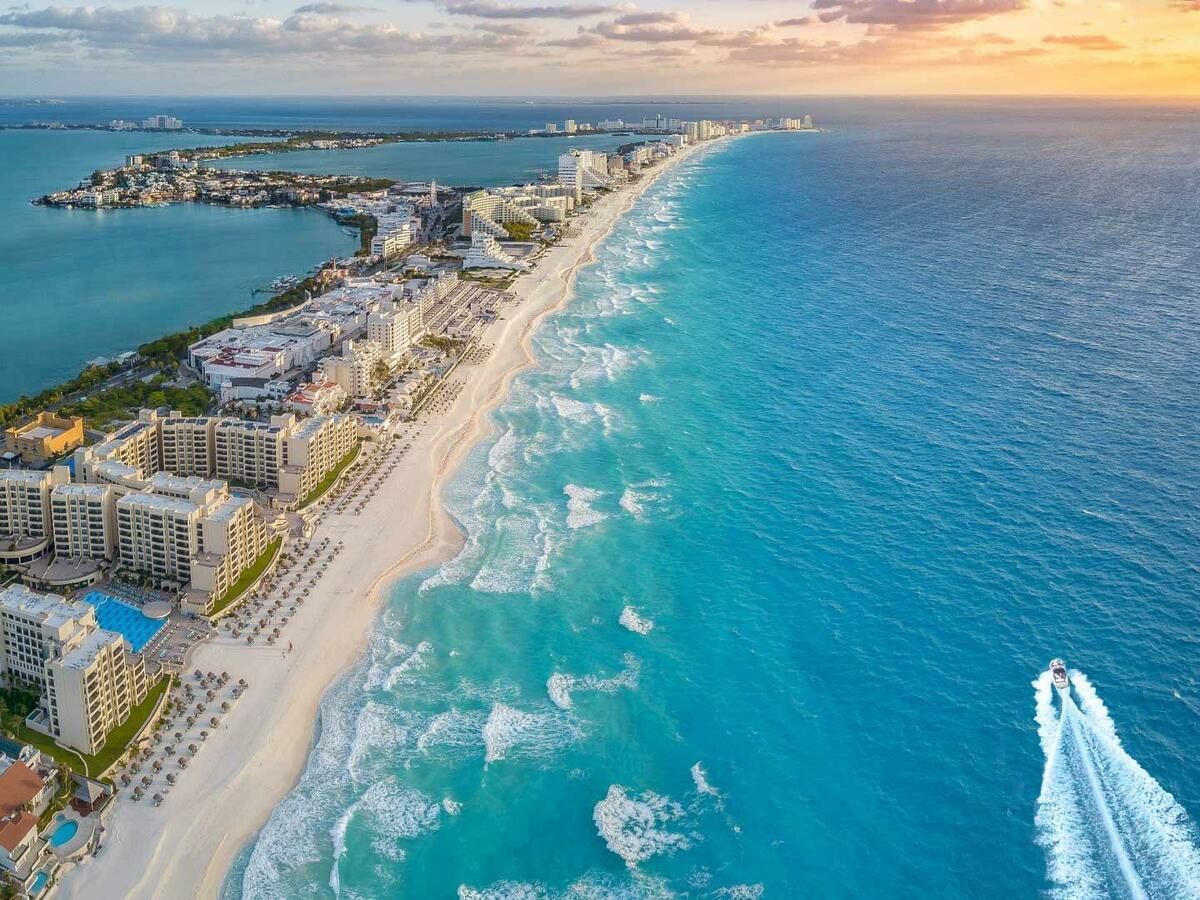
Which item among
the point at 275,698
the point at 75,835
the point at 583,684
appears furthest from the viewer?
the point at 583,684

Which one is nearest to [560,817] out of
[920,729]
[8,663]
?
[920,729]

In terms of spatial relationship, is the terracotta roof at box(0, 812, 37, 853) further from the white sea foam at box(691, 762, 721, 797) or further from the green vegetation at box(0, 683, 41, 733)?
the white sea foam at box(691, 762, 721, 797)

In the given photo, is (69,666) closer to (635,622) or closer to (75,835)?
(75,835)

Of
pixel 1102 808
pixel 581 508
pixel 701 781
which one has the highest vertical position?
pixel 581 508

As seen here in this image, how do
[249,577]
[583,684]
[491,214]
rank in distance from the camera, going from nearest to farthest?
1. [583,684]
2. [249,577]
3. [491,214]

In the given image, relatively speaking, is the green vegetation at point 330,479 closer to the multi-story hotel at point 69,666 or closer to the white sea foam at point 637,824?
the multi-story hotel at point 69,666

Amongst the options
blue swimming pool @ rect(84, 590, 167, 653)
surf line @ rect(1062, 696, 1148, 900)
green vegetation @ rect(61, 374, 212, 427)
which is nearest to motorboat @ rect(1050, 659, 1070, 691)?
surf line @ rect(1062, 696, 1148, 900)

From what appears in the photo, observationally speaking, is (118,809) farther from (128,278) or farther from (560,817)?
(128,278)

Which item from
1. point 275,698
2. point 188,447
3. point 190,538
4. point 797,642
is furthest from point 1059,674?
point 188,447
